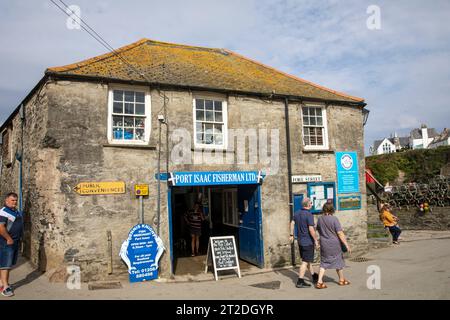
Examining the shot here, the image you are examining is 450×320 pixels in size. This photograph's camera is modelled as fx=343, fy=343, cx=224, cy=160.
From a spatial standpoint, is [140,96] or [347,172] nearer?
[140,96]

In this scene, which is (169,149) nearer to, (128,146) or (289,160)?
(128,146)

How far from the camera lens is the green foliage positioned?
25.0m

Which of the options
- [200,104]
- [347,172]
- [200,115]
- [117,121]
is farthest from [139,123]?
[347,172]

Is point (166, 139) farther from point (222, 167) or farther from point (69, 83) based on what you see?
point (69, 83)

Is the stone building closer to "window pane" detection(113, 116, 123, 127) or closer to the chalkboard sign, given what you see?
"window pane" detection(113, 116, 123, 127)

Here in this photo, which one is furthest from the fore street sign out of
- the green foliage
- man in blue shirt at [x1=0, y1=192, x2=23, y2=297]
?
the green foliage

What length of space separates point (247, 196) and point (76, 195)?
199 inches

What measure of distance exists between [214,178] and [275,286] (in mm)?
3268

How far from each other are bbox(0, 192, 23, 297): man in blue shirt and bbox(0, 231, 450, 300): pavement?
326 millimetres

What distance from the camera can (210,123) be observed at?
1014cm

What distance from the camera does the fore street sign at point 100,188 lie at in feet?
27.5

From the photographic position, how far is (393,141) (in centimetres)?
7412
